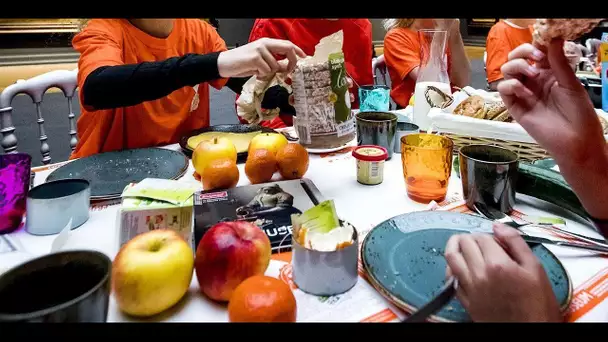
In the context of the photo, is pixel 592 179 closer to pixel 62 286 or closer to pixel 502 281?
pixel 502 281

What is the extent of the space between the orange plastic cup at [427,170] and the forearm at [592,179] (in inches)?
8.9

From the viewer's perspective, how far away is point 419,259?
659 millimetres

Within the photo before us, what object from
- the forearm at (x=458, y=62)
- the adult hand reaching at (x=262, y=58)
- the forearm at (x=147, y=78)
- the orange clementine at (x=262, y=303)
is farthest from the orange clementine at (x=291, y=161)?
the forearm at (x=458, y=62)

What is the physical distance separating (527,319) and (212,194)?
0.60 metres

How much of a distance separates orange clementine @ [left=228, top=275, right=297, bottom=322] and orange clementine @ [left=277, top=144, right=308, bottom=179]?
48 cm

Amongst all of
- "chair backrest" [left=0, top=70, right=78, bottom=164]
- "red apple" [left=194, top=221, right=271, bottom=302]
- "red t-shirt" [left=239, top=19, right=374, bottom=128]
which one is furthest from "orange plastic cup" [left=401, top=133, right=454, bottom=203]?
"chair backrest" [left=0, top=70, right=78, bottom=164]

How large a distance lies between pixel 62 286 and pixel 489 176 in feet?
2.41

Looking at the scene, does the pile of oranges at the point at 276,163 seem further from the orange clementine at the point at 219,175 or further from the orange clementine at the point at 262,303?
the orange clementine at the point at 262,303

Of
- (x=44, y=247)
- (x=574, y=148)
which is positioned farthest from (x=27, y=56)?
(x=574, y=148)

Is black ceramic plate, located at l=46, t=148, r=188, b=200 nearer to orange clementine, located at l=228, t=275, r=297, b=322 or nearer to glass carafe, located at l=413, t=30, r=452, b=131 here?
orange clementine, located at l=228, t=275, r=297, b=322

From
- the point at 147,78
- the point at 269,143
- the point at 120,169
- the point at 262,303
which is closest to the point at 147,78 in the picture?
the point at 147,78

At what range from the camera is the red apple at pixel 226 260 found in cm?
58

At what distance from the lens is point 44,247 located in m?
0.73
